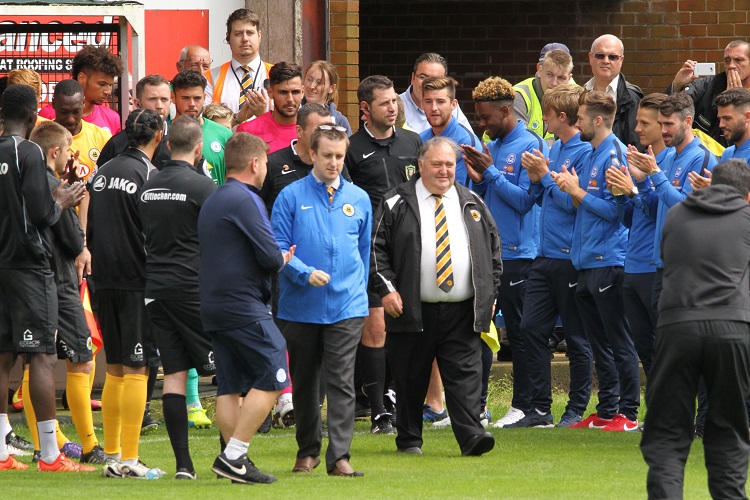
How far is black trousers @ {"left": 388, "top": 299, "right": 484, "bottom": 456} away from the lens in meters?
9.55

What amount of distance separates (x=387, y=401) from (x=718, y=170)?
14.6 feet

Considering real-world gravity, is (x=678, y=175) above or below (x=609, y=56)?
below

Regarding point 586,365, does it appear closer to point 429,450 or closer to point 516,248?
point 516,248

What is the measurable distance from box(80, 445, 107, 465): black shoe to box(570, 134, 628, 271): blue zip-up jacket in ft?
12.5

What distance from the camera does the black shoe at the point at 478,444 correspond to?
9422 millimetres

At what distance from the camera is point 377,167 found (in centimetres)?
1057

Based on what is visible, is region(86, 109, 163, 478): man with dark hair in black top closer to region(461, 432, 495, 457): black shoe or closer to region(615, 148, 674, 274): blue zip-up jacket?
region(461, 432, 495, 457): black shoe

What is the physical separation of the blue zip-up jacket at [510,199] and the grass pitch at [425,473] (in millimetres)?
1489

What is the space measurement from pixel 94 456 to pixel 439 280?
8.45 ft

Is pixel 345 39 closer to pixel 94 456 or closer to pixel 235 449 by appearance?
pixel 94 456

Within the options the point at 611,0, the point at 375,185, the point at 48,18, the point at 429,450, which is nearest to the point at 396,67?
the point at 611,0

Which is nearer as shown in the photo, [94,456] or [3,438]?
[3,438]

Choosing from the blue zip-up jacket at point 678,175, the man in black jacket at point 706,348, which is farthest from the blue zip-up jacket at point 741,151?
the man in black jacket at point 706,348

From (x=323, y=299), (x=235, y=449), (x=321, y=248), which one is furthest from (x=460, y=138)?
(x=235, y=449)
